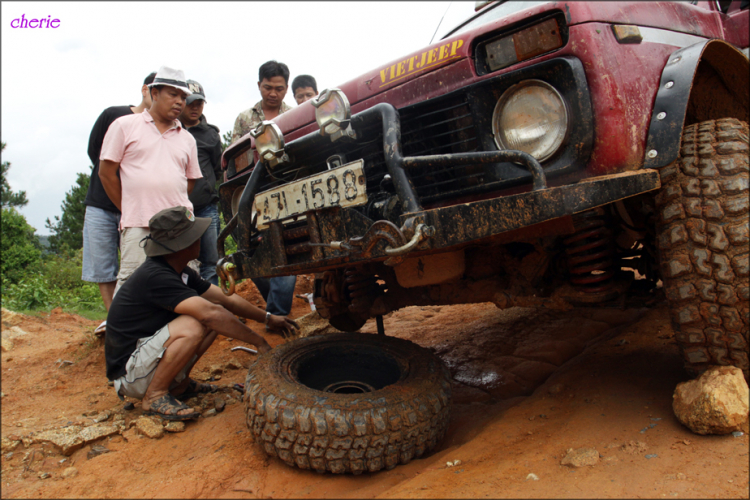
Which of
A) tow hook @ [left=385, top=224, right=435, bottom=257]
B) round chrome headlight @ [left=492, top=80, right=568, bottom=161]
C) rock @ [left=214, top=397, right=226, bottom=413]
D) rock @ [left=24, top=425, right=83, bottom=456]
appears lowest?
rock @ [left=214, top=397, right=226, bottom=413]

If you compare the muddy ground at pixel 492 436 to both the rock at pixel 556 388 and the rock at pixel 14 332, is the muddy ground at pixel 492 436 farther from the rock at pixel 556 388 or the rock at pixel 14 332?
the rock at pixel 14 332

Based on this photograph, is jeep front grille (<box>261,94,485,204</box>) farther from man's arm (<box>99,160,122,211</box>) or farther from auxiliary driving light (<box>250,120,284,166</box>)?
man's arm (<box>99,160,122,211</box>)

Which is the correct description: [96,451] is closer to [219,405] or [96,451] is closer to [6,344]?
[219,405]

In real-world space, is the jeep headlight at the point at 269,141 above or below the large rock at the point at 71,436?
above

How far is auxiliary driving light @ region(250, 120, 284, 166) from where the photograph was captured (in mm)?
2223

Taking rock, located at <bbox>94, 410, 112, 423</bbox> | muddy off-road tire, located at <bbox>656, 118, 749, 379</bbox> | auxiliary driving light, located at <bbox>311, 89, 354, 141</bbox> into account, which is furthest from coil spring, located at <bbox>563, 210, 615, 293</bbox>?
rock, located at <bbox>94, 410, 112, 423</bbox>

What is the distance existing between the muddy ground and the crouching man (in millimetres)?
240

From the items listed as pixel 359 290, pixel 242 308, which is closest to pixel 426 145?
pixel 359 290

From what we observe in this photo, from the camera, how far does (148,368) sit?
2498 millimetres

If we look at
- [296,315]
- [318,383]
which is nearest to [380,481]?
[318,383]

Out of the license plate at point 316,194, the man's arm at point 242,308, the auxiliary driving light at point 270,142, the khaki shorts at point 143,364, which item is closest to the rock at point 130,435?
the khaki shorts at point 143,364

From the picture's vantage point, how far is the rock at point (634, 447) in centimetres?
157

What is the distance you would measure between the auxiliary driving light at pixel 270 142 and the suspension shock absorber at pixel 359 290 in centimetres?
86

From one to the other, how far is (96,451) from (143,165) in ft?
5.96
